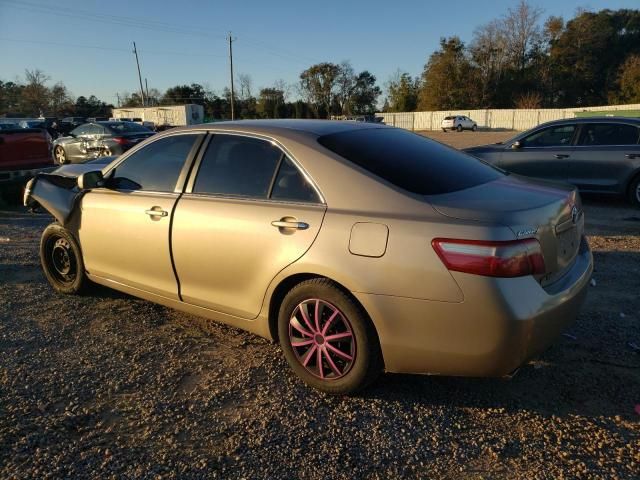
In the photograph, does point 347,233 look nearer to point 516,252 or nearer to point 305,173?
point 305,173

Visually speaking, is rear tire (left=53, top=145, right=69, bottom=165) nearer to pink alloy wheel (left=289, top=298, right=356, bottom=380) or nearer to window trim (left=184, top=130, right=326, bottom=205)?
window trim (left=184, top=130, right=326, bottom=205)

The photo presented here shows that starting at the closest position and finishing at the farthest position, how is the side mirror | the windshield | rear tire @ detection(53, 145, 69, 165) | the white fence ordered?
the side mirror < the windshield < rear tire @ detection(53, 145, 69, 165) < the white fence

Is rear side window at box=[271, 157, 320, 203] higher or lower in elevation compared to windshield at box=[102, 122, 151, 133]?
higher

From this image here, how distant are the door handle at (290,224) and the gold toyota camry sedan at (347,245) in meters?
0.01

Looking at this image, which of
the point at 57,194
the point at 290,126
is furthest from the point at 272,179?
the point at 57,194

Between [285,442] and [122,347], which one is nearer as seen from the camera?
[285,442]

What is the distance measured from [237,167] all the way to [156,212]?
2.36ft

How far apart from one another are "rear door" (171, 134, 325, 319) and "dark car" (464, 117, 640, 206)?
7.03 metres

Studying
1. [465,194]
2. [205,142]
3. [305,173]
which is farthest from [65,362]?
[465,194]

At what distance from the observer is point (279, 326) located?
124 inches

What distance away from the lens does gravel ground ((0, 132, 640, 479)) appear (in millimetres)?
2445

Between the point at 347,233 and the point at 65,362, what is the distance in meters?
2.22

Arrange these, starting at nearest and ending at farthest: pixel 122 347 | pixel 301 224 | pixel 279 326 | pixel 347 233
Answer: pixel 347 233, pixel 301 224, pixel 279 326, pixel 122 347

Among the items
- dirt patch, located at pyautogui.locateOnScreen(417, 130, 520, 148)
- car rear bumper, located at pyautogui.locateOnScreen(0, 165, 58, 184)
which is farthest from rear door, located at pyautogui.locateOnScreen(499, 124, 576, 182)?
dirt patch, located at pyautogui.locateOnScreen(417, 130, 520, 148)
